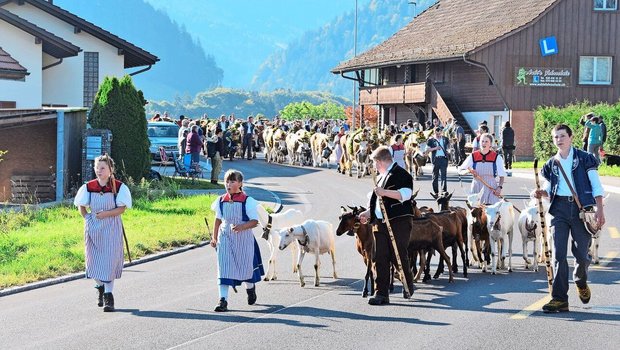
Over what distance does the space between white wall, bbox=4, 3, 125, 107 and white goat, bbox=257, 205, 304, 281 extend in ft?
90.0

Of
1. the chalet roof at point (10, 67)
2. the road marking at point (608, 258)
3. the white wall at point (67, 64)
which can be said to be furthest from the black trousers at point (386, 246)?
the white wall at point (67, 64)

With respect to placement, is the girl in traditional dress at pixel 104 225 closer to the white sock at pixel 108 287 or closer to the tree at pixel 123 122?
the white sock at pixel 108 287

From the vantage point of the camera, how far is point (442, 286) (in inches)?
578

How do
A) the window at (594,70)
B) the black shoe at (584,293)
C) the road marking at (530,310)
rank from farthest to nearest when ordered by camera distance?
1. the window at (594,70)
2. the black shoe at (584,293)
3. the road marking at (530,310)

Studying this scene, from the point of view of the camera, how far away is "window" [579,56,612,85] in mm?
54031

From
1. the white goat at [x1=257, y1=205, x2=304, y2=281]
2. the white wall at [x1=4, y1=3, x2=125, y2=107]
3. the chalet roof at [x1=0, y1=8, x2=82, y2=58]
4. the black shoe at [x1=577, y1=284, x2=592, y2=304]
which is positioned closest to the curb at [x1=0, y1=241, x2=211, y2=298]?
the white goat at [x1=257, y1=205, x2=304, y2=281]

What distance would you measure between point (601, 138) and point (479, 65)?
1734 cm

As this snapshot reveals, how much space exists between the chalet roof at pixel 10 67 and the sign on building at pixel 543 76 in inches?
1042

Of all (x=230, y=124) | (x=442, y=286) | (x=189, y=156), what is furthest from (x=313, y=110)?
(x=442, y=286)

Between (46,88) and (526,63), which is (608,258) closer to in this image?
→ (46,88)

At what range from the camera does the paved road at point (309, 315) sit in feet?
36.2

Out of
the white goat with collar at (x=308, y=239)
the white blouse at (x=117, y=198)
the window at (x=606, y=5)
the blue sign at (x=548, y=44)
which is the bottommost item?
the white goat with collar at (x=308, y=239)

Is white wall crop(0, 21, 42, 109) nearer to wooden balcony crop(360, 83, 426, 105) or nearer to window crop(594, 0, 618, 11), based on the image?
wooden balcony crop(360, 83, 426, 105)

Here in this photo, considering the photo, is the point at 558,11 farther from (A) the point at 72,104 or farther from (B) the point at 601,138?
(A) the point at 72,104
